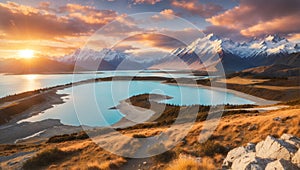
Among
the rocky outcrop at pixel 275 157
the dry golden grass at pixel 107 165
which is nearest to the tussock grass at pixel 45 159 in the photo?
the dry golden grass at pixel 107 165

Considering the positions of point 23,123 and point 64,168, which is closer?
point 64,168

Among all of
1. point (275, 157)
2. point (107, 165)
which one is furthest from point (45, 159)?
point (275, 157)

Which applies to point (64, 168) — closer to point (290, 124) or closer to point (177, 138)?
point (177, 138)

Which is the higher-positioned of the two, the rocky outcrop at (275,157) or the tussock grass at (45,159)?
the rocky outcrop at (275,157)

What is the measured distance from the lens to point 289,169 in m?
6.59

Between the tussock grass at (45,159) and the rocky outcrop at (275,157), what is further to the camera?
the tussock grass at (45,159)

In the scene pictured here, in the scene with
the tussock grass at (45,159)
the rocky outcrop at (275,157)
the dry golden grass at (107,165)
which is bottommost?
the tussock grass at (45,159)

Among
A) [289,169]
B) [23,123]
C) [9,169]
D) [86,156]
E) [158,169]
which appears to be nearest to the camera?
[289,169]

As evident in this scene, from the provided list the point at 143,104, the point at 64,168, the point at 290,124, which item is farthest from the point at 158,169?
the point at 143,104

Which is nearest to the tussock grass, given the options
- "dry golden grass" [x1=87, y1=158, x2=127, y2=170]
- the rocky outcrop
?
"dry golden grass" [x1=87, y1=158, x2=127, y2=170]

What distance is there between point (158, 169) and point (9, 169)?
9898mm

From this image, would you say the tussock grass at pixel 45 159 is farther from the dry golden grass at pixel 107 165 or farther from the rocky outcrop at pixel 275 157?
the rocky outcrop at pixel 275 157

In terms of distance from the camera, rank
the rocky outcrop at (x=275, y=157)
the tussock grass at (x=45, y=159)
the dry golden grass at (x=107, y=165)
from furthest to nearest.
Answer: the tussock grass at (x=45, y=159), the dry golden grass at (x=107, y=165), the rocky outcrop at (x=275, y=157)

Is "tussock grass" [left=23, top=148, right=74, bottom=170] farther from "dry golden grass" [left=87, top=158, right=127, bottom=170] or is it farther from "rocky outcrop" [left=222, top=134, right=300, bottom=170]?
"rocky outcrop" [left=222, top=134, right=300, bottom=170]
